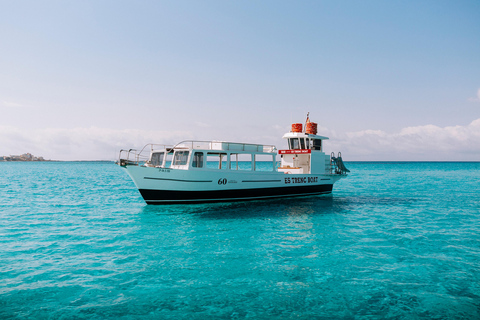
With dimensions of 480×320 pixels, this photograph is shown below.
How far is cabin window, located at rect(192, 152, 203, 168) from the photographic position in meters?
18.3

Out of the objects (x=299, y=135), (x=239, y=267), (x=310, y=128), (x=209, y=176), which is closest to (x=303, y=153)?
(x=299, y=135)

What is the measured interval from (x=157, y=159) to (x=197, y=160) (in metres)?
3.41

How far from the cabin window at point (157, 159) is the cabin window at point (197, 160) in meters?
2.81

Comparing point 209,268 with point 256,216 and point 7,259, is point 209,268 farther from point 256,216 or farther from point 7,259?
point 256,216

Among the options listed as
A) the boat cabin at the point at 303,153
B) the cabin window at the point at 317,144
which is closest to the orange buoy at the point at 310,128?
the boat cabin at the point at 303,153

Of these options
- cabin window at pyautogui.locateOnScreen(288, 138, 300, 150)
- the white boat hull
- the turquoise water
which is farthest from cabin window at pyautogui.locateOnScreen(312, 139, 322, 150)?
the turquoise water

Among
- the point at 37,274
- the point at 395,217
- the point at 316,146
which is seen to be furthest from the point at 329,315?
the point at 316,146

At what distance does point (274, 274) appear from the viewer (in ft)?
25.8

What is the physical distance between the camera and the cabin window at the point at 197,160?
1827 cm

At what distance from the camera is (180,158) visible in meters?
18.9

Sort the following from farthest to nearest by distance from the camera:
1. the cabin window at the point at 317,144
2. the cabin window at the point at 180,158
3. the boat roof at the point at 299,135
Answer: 1. the cabin window at the point at 317,144
2. the boat roof at the point at 299,135
3. the cabin window at the point at 180,158

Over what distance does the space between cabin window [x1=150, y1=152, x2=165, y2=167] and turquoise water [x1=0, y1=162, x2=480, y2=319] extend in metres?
4.75

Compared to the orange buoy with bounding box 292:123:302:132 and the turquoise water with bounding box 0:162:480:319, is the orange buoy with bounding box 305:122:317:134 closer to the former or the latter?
the orange buoy with bounding box 292:123:302:132

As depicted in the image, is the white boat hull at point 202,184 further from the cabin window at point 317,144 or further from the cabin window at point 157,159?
the cabin window at point 317,144
